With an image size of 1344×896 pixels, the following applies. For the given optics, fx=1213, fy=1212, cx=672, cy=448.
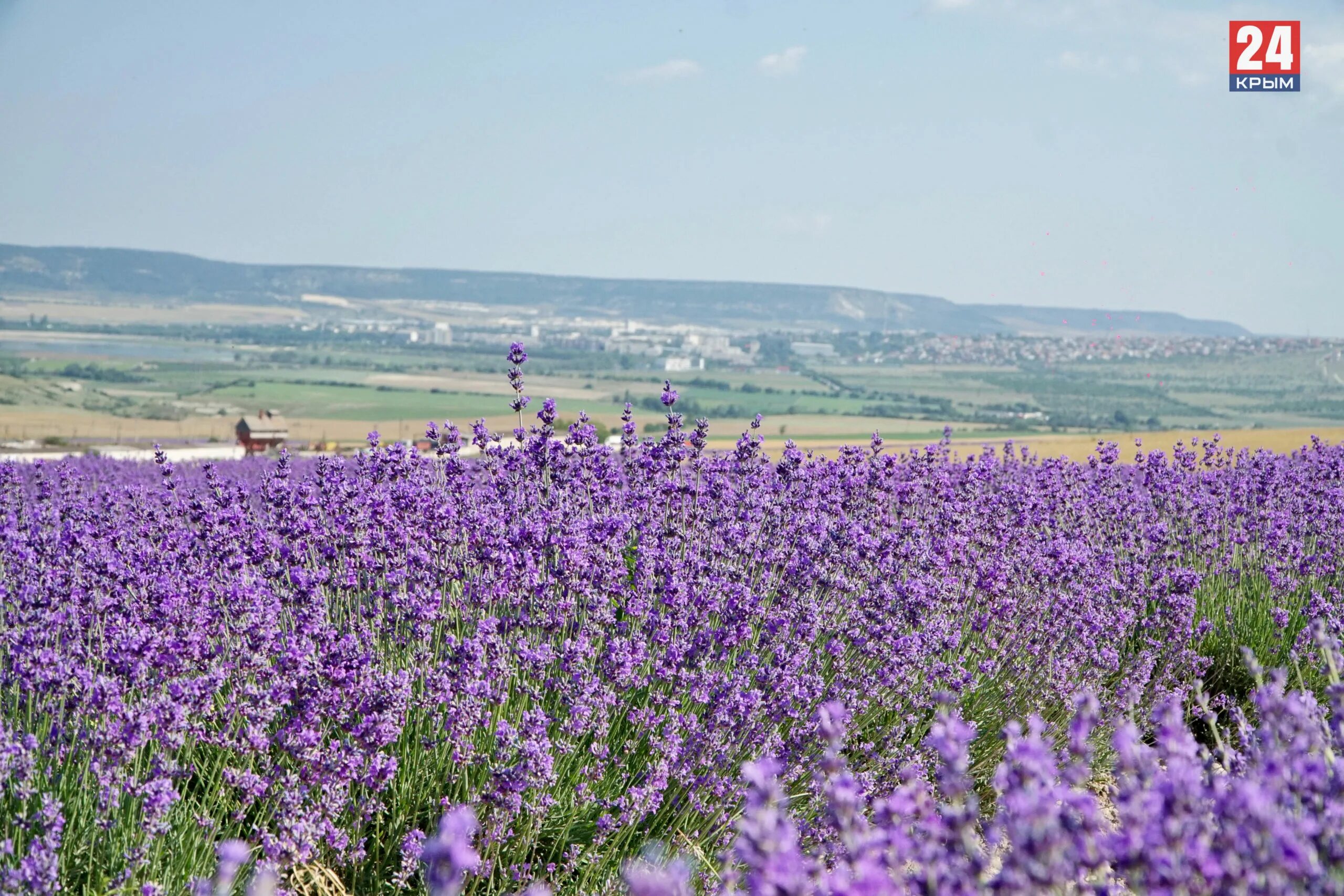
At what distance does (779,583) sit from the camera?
4.24 meters

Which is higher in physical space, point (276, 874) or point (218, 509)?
point (218, 509)

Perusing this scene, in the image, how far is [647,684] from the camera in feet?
11.5

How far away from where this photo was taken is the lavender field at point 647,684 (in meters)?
1.58

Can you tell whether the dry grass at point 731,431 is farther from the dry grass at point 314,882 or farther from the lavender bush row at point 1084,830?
the lavender bush row at point 1084,830

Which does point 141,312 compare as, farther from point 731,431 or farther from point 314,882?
point 314,882

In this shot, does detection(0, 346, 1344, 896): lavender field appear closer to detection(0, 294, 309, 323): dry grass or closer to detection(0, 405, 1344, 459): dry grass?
detection(0, 405, 1344, 459): dry grass

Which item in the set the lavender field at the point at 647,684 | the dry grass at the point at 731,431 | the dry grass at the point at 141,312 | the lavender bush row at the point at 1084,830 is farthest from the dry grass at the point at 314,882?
the dry grass at the point at 141,312

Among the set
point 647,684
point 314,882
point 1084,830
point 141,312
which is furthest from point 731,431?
point 141,312

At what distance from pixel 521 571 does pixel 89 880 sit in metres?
1.38

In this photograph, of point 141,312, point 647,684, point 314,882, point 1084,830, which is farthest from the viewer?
point 141,312

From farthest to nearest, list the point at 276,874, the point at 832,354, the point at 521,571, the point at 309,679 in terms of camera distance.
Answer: the point at 832,354 → the point at 521,571 → the point at 309,679 → the point at 276,874

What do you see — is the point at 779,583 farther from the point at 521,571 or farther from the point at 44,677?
the point at 44,677

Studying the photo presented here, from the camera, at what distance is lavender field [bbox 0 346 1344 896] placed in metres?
1.58

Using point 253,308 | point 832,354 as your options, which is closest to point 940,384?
point 832,354
